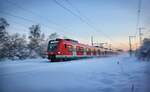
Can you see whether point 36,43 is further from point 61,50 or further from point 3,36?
point 61,50

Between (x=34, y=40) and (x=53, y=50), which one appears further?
(x=34, y=40)

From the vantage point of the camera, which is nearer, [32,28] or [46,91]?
[46,91]

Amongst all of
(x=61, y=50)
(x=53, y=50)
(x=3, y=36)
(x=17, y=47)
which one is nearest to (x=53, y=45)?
(x=53, y=50)

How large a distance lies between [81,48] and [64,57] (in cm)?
622

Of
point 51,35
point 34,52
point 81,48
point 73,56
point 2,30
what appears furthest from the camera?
point 51,35

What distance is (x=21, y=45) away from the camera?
47469 millimetres

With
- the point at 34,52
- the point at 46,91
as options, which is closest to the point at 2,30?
the point at 34,52

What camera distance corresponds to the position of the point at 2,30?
1446 inches

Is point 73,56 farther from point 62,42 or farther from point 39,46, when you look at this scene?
point 39,46

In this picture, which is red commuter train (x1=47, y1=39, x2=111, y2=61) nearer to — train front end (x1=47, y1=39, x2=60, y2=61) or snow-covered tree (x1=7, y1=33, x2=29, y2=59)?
train front end (x1=47, y1=39, x2=60, y2=61)

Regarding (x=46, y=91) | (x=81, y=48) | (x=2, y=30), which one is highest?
(x=2, y=30)

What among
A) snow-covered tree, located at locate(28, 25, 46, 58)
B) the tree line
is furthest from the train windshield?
snow-covered tree, located at locate(28, 25, 46, 58)

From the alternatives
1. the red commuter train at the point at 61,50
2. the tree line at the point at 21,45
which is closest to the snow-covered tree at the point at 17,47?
the tree line at the point at 21,45

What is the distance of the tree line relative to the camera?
36.7m
